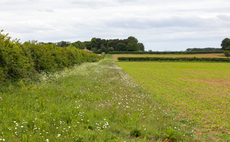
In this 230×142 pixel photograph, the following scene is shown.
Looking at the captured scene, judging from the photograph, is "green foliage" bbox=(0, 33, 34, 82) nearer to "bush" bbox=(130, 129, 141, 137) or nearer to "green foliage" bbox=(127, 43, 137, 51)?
"bush" bbox=(130, 129, 141, 137)

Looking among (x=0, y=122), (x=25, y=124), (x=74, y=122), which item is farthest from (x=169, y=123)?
(x=0, y=122)

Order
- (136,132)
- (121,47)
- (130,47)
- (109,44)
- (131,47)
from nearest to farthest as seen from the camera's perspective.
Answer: (136,132)
(130,47)
(131,47)
(121,47)
(109,44)

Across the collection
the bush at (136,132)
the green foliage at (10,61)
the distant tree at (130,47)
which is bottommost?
the bush at (136,132)

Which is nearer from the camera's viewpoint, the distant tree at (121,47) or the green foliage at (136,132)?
the green foliage at (136,132)

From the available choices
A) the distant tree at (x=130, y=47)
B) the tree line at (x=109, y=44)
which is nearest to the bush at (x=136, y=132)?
the tree line at (x=109, y=44)

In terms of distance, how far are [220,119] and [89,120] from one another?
6279 millimetres

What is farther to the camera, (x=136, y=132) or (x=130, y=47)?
(x=130, y=47)

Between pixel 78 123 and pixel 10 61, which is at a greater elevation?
pixel 10 61

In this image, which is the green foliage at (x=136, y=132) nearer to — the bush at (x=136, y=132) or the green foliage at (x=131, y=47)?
the bush at (x=136, y=132)

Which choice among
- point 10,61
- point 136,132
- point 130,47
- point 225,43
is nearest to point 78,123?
point 136,132

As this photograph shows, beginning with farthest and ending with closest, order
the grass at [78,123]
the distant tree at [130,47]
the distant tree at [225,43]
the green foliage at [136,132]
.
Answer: the distant tree at [130,47]
the distant tree at [225,43]
the green foliage at [136,132]
the grass at [78,123]

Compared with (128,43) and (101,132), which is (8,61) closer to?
(101,132)

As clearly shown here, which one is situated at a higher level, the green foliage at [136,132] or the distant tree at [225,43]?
the distant tree at [225,43]

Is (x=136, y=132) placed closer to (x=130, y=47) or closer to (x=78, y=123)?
(x=78, y=123)
